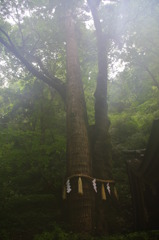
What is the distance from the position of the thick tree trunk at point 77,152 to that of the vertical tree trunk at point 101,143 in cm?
36

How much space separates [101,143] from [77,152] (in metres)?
1.00

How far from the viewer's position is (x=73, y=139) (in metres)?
5.70

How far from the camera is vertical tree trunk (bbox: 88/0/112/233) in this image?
5132 mm

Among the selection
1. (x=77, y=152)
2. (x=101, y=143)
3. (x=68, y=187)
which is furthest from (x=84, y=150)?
(x=68, y=187)

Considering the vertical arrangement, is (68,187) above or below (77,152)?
below

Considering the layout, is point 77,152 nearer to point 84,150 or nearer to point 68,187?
point 84,150

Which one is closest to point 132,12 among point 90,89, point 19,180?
point 90,89

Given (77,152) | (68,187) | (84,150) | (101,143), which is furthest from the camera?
(101,143)

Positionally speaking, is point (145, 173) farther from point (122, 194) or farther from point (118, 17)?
point (118, 17)

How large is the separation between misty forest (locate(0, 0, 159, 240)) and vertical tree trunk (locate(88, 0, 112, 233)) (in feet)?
0.09

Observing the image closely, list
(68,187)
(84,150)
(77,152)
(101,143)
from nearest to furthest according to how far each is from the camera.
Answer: (68,187)
(77,152)
(84,150)
(101,143)

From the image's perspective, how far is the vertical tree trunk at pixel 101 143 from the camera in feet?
→ 16.8

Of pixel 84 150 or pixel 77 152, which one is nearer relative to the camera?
pixel 77 152

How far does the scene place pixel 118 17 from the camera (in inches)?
369
